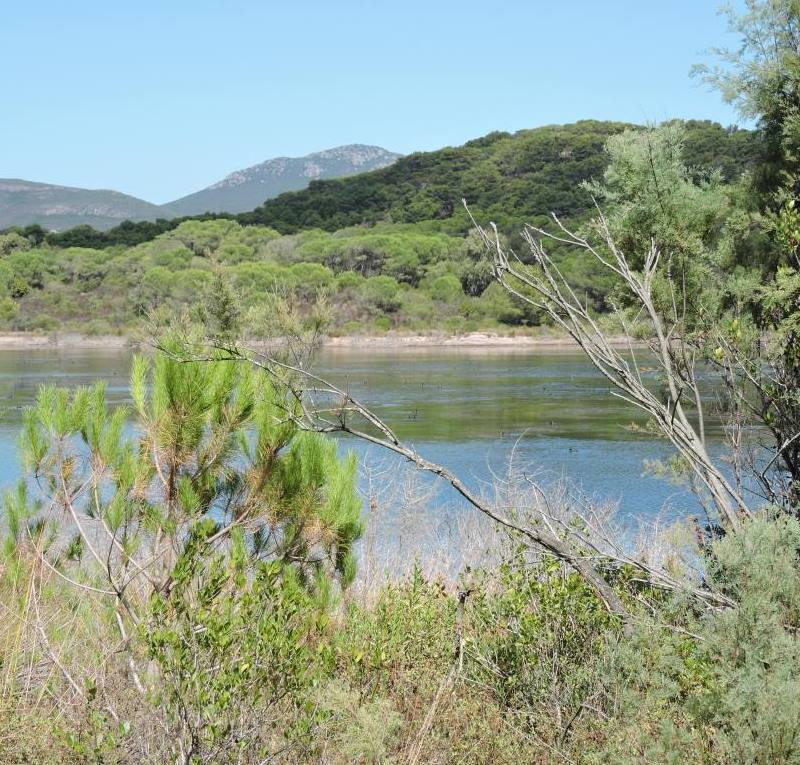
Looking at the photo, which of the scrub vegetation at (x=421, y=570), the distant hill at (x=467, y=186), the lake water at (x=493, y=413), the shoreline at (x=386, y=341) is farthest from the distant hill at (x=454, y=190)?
the scrub vegetation at (x=421, y=570)

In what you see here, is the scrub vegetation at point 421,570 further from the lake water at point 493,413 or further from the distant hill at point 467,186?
the distant hill at point 467,186

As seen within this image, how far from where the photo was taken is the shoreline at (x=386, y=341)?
57.9 meters

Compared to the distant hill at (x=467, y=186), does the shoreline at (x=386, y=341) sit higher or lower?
lower

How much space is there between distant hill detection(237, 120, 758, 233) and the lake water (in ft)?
119

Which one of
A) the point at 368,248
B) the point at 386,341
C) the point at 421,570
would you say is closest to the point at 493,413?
the point at 421,570

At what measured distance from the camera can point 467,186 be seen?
95062mm

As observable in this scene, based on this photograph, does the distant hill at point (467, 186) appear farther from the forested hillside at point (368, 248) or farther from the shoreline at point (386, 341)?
the shoreline at point (386, 341)

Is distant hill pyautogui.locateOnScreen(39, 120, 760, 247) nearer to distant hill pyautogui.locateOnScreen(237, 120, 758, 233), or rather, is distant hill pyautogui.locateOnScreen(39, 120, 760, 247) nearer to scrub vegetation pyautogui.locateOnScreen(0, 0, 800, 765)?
distant hill pyautogui.locateOnScreen(237, 120, 758, 233)

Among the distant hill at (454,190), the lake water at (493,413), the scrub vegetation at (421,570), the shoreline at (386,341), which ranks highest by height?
the distant hill at (454,190)

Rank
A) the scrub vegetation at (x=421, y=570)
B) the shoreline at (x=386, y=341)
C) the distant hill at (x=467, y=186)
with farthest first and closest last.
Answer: the distant hill at (x=467, y=186) < the shoreline at (x=386, y=341) < the scrub vegetation at (x=421, y=570)

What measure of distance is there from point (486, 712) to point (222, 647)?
1191mm

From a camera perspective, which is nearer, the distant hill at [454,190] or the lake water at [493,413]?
the lake water at [493,413]

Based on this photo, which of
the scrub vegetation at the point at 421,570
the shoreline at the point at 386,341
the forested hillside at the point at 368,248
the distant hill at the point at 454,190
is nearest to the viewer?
the scrub vegetation at the point at 421,570

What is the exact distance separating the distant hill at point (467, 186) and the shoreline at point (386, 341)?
16.0m
